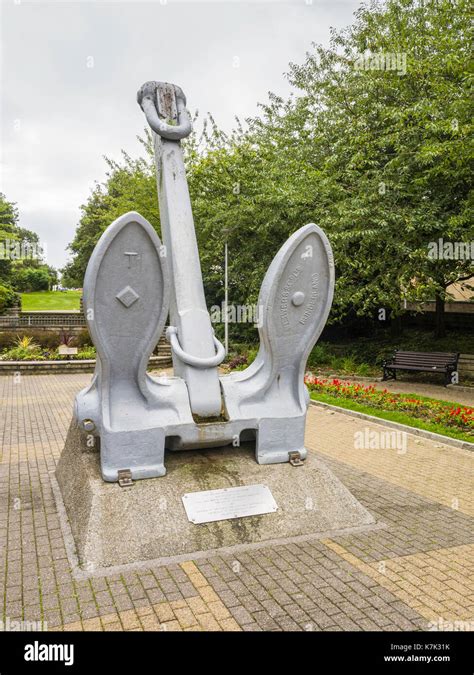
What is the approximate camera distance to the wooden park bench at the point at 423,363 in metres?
13.5

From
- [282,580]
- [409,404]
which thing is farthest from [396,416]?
[282,580]

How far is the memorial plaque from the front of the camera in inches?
187

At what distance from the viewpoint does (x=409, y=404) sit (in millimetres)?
10430

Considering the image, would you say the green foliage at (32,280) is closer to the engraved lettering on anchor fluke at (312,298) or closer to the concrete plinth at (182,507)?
the concrete plinth at (182,507)

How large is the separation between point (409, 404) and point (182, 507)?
264 inches

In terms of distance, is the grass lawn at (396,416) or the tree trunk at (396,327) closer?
the grass lawn at (396,416)

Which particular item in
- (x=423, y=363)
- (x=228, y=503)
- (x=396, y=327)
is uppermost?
(x=396, y=327)

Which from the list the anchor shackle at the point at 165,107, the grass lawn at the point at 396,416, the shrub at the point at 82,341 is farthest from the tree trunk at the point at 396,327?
the anchor shackle at the point at 165,107

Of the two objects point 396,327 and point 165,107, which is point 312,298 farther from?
point 396,327

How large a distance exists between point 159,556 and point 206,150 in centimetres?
1934

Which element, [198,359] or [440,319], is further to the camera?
[440,319]

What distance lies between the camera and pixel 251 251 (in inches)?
693

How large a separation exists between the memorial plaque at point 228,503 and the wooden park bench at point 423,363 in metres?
9.49

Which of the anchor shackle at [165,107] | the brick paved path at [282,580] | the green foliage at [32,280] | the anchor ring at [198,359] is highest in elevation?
the green foliage at [32,280]
